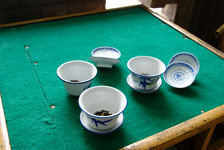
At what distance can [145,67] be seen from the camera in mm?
1058

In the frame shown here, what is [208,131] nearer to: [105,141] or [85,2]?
[105,141]

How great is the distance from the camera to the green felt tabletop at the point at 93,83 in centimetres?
80

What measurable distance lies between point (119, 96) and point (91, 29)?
83 cm

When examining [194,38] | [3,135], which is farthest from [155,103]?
[194,38]

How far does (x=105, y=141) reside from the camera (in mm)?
783

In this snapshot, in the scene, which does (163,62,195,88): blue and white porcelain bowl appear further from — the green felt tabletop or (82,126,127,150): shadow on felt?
(82,126,127,150): shadow on felt

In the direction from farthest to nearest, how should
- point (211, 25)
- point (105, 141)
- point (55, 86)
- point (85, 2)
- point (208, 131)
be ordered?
point (211, 25) → point (85, 2) → point (55, 86) → point (208, 131) → point (105, 141)

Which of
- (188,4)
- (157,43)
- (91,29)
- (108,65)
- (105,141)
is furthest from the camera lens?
(188,4)

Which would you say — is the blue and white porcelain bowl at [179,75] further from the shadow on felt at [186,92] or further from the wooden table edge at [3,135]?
the wooden table edge at [3,135]

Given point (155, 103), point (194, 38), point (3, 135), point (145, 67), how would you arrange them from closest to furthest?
point (3, 135)
point (155, 103)
point (145, 67)
point (194, 38)

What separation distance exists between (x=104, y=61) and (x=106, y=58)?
28 millimetres

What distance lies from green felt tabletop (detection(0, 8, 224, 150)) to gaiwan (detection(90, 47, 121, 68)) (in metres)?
0.04

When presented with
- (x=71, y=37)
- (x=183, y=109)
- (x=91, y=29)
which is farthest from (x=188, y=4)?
(x=183, y=109)

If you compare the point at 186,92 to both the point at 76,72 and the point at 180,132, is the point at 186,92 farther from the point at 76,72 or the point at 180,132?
the point at 76,72
